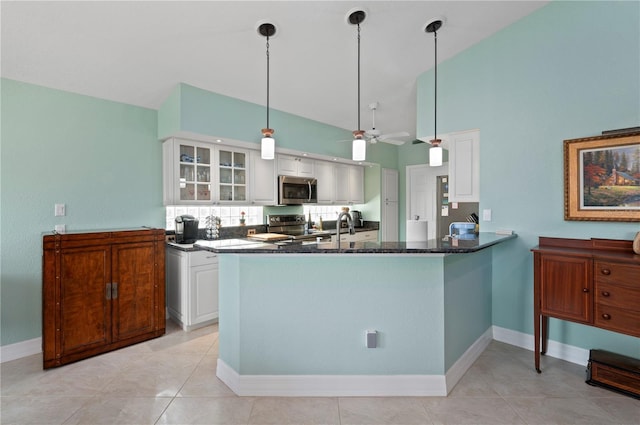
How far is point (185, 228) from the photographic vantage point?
3.72 metres

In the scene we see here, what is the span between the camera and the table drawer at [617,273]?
2.15m

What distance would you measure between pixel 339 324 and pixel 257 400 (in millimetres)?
766

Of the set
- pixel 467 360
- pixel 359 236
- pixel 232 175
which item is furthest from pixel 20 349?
pixel 359 236

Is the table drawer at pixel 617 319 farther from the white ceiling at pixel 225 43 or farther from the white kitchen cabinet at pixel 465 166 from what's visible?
the white ceiling at pixel 225 43

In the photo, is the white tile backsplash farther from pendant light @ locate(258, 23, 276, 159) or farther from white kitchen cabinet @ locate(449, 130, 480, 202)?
white kitchen cabinet @ locate(449, 130, 480, 202)

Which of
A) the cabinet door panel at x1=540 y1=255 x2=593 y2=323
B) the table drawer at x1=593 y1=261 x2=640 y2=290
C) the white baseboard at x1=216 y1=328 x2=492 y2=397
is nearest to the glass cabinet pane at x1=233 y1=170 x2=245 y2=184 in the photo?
the white baseboard at x1=216 y1=328 x2=492 y2=397

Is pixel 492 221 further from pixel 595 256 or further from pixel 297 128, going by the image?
pixel 297 128

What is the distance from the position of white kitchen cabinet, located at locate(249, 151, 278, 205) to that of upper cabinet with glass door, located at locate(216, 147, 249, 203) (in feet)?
0.33

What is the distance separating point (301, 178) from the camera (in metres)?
4.84

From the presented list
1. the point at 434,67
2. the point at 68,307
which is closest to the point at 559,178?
the point at 434,67

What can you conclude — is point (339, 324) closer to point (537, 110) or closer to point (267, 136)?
point (267, 136)

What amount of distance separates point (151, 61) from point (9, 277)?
233 cm

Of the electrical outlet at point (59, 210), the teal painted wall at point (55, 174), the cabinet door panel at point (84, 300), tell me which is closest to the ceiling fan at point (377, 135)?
the teal painted wall at point (55, 174)

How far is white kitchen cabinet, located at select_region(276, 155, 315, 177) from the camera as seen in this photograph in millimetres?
4617
